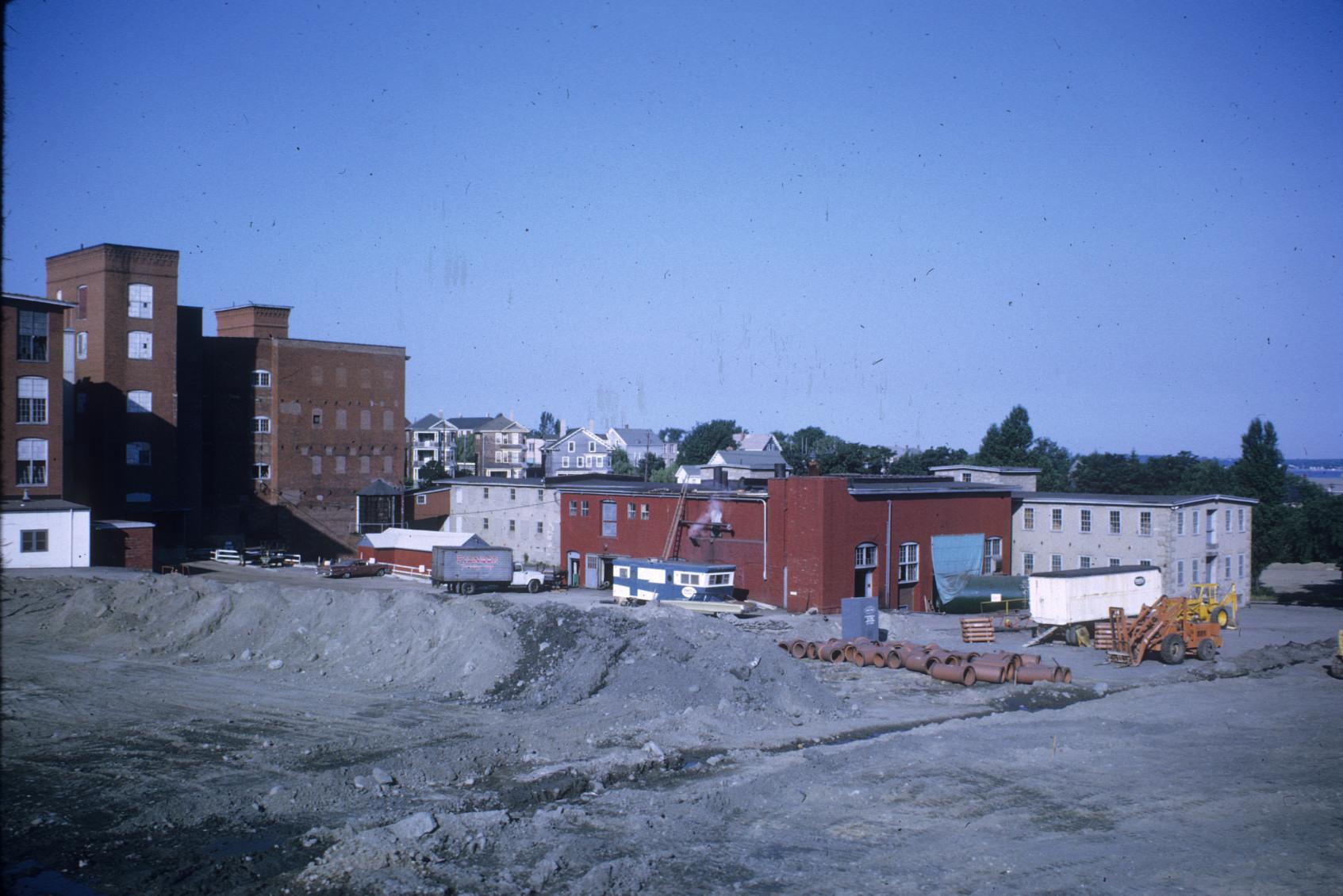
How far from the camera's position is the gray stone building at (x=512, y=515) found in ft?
201

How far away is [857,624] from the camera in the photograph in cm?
3606

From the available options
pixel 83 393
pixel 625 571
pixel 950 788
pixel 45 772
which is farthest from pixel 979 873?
pixel 83 393

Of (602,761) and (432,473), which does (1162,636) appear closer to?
(602,761)

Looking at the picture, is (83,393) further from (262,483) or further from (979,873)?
(979,873)

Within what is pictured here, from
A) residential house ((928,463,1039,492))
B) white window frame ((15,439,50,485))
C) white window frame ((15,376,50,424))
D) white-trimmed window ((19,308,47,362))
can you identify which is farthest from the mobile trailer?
white-trimmed window ((19,308,47,362))

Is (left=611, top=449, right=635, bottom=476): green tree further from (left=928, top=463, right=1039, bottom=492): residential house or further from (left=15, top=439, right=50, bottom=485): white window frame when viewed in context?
(left=15, top=439, right=50, bottom=485): white window frame

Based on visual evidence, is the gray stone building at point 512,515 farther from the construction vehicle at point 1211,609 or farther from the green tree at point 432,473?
the green tree at point 432,473

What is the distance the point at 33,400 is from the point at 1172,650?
178 ft

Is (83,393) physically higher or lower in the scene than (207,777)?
higher

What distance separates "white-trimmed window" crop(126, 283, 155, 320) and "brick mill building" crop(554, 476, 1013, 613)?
3439 centimetres

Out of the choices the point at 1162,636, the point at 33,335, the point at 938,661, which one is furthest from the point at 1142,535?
the point at 33,335

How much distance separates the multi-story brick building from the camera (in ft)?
240

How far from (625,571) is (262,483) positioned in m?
39.8

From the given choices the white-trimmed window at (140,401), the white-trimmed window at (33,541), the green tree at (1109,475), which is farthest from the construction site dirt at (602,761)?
the green tree at (1109,475)
